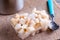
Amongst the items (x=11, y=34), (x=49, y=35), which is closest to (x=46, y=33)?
(x=49, y=35)

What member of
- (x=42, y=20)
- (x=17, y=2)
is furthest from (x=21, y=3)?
(x=42, y=20)

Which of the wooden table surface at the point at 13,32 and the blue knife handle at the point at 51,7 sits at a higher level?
the blue knife handle at the point at 51,7

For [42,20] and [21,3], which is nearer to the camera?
[42,20]

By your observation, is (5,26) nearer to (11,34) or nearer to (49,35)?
(11,34)

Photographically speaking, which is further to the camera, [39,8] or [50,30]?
[39,8]

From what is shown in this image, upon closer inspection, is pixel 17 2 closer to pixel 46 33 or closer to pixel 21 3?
pixel 21 3

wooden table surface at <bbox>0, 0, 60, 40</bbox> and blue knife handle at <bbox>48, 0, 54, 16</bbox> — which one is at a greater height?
blue knife handle at <bbox>48, 0, 54, 16</bbox>

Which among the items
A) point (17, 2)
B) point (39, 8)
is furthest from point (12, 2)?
point (39, 8)

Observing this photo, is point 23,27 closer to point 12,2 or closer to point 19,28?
point 19,28
